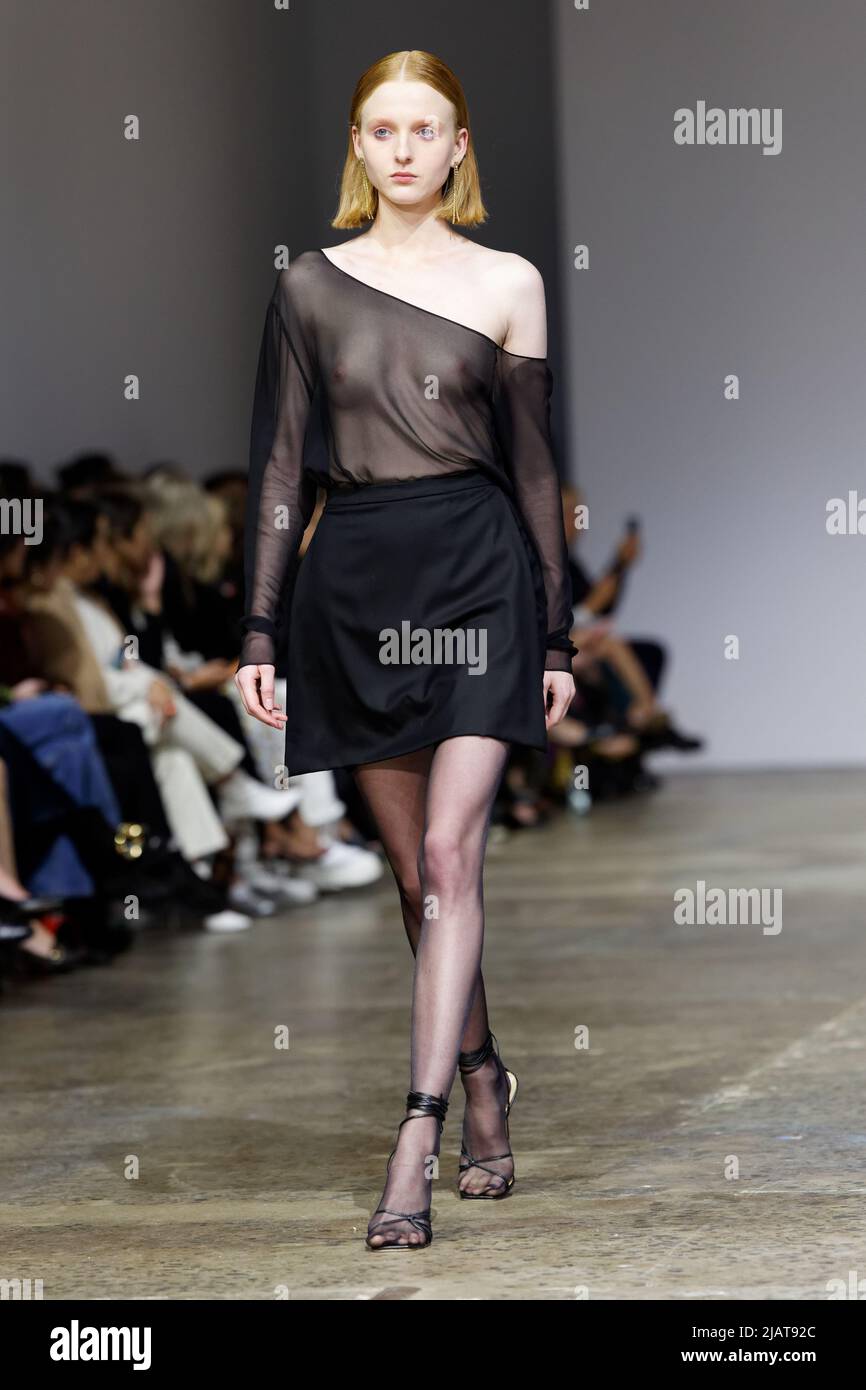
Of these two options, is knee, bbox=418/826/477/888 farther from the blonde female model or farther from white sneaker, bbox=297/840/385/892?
white sneaker, bbox=297/840/385/892

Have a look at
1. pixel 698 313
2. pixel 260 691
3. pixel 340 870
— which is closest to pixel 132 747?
pixel 340 870

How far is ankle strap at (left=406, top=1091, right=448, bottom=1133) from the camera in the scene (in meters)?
2.43

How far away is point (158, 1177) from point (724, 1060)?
108 cm

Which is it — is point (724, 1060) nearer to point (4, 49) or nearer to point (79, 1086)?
point (79, 1086)

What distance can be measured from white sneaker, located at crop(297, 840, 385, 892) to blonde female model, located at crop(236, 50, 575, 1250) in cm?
325

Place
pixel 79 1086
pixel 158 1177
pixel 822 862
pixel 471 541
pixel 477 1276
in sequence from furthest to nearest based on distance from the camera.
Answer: pixel 822 862
pixel 79 1086
pixel 158 1177
pixel 471 541
pixel 477 1276

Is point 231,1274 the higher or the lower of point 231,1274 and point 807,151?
the lower

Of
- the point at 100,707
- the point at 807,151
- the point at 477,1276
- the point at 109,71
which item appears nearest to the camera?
the point at 477,1276

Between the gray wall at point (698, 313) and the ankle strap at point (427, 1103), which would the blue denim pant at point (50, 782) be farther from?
the gray wall at point (698, 313)

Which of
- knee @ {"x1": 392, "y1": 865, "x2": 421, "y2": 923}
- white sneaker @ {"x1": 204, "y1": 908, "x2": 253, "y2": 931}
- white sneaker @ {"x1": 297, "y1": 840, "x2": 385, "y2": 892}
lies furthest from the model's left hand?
white sneaker @ {"x1": 297, "y1": 840, "x2": 385, "y2": 892}

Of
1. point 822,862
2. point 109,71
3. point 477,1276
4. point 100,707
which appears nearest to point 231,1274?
point 477,1276

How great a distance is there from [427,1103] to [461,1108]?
0.82 metres

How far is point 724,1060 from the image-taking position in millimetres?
3484
